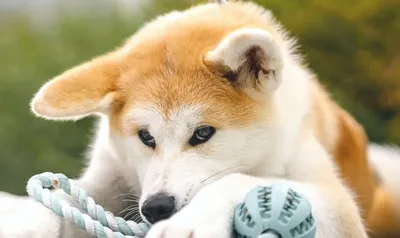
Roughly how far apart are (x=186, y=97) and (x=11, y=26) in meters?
1.97

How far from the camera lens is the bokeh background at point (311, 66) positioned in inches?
97.3

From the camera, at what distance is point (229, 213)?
108cm

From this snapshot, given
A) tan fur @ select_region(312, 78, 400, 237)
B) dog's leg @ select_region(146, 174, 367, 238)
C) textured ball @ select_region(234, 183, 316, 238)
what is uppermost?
tan fur @ select_region(312, 78, 400, 237)

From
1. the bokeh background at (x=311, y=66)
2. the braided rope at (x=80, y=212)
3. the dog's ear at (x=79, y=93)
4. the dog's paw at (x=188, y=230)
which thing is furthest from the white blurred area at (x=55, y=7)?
the dog's paw at (x=188, y=230)

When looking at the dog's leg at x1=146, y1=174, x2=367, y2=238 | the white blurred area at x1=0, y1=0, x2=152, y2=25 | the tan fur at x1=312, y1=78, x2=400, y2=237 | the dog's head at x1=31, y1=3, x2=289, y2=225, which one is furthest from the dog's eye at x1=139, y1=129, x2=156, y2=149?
the white blurred area at x1=0, y1=0, x2=152, y2=25

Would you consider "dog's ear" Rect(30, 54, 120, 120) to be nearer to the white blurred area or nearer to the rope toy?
the rope toy

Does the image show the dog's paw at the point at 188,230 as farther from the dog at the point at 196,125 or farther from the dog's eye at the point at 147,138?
the dog's eye at the point at 147,138

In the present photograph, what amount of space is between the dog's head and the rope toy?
8cm

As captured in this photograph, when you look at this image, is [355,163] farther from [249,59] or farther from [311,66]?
[311,66]

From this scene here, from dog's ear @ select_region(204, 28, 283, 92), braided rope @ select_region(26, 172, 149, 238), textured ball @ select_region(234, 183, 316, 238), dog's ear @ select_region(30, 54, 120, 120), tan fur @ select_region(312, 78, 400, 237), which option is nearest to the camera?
textured ball @ select_region(234, 183, 316, 238)

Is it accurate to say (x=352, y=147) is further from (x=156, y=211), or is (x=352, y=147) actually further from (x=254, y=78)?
(x=156, y=211)

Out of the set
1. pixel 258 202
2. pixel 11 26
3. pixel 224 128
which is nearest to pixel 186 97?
pixel 224 128

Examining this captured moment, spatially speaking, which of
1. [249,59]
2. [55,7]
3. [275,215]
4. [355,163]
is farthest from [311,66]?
[275,215]

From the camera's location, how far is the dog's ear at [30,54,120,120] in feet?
4.44
